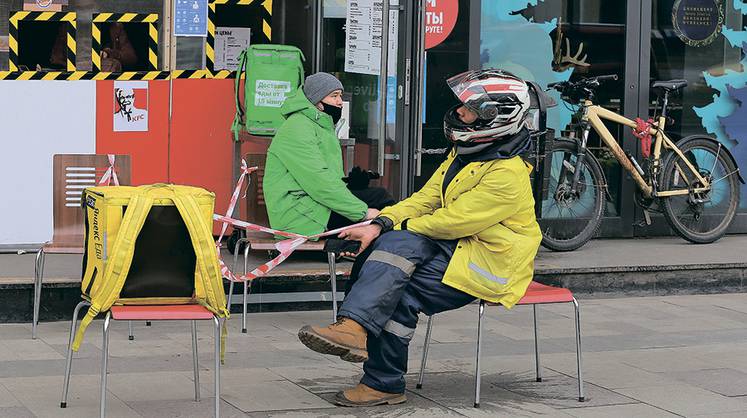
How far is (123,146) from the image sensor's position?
966 centimetres

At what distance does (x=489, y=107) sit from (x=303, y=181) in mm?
1997

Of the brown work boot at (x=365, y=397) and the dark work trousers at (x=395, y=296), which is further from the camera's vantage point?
the brown work boot at (x=365, y=397)

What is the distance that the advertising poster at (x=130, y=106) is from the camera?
31.5ft

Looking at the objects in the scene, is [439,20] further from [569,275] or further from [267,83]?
[569,275]

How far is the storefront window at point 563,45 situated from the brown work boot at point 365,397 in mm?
4746

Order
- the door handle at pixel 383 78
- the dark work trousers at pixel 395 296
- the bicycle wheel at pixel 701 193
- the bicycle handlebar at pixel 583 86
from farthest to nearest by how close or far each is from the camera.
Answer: the bicycle wheel at pixel 701 193 → the bicycle handlebar at pixel 583 86 → the door handle at pixel 383 78 → the dark work trousers at pixel 395 296

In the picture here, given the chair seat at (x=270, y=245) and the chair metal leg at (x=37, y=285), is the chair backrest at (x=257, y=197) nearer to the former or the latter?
the chair seat at (x=270, y=245)

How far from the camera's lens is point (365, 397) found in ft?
20.0

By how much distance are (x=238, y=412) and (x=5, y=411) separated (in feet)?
3.32

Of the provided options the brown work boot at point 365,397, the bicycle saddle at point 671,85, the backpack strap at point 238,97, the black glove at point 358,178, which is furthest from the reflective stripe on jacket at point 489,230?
the bicycle saddle at point 671,85

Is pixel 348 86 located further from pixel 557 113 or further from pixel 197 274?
pixel 197 274

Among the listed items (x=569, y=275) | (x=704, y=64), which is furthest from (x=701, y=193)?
(x=569, y=275)

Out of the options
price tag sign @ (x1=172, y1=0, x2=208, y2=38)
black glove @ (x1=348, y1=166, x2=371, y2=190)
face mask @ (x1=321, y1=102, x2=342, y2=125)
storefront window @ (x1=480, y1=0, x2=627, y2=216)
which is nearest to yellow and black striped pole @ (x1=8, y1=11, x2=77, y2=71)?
price tag sign @ (x1=172, y1=0, x2=208, y2=38)

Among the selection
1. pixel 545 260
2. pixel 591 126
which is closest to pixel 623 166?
pixel 591 126
